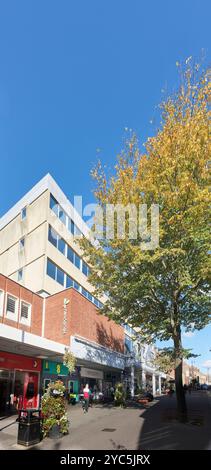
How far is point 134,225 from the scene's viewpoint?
54.5 ft

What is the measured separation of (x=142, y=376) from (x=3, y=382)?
33.5 metres

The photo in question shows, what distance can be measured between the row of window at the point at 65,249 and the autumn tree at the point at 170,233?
10.3 m

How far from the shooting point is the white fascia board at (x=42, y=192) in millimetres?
30547

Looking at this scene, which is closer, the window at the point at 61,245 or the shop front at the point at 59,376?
the shop front at the point at 59,376

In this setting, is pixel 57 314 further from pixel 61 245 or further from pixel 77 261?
pixel 77 261

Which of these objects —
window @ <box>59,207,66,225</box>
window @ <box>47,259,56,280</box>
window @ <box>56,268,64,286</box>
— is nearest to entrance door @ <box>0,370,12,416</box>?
window @ <box>47,259,56,280</box>

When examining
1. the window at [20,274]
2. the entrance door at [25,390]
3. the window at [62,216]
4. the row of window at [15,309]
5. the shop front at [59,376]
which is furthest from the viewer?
the window at [62,216]

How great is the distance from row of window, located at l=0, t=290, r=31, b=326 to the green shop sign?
2960mm

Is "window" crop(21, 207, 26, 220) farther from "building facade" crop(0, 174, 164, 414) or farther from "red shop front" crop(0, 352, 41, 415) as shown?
"red shop front" crop(0, 352, 41, 415)

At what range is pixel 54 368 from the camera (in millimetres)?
24469

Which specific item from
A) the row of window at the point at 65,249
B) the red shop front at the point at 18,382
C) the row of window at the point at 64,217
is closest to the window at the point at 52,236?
the row of window at the point at 65,249

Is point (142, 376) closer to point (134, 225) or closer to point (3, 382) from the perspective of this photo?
point (3, 382)

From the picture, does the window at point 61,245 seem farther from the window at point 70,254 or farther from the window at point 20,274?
the window at point 20,274
